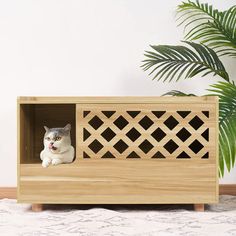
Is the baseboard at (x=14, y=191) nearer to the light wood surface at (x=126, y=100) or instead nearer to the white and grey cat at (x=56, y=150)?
the white and grey cat at (x=56, y=150)

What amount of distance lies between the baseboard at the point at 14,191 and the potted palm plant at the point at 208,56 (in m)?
0.18

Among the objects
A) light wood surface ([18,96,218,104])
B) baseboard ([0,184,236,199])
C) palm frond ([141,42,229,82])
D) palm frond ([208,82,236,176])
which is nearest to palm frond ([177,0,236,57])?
palm frond ([141,42,229,82])

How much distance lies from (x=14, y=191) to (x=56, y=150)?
489 mm

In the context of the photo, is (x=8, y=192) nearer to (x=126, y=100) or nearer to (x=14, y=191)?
(x=14, y=191)

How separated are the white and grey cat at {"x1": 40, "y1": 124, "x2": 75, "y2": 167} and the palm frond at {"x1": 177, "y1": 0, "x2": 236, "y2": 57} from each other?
2.44 ft

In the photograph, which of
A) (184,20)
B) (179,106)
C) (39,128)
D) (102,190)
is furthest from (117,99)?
(184,20)

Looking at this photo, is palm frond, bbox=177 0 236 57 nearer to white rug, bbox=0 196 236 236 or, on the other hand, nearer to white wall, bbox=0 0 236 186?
white wall, bbox=0 0 236 186

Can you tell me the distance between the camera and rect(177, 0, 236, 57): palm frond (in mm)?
2062

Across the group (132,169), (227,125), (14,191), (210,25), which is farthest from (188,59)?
(14,191)

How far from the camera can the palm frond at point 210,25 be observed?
2062mm

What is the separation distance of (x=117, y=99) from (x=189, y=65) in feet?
1.30

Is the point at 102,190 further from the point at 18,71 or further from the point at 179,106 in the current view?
the point at 18,71

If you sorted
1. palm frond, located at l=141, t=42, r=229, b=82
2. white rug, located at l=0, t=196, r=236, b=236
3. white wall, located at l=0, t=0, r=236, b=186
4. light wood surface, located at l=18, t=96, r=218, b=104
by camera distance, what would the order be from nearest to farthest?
1. white rug, located at l=0, t=196, r=236, b=236
2. light wood surface, located at l=18, t=96, r=218, b=104
3. palm frond, located at l=141, t=42, r=229, b=82
4. white wall, located at l=0, t=0, r=236, b=186

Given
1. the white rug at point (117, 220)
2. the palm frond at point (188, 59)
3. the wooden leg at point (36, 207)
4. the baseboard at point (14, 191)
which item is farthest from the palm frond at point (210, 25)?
the wooden leg at point (36, 207)
